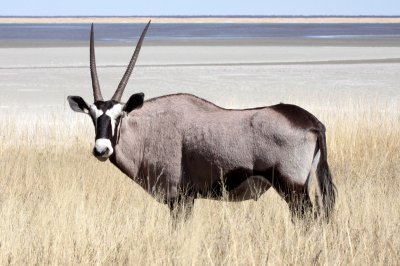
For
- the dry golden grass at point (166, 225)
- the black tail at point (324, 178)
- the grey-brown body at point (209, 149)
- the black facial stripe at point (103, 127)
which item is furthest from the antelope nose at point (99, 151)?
the black tail at point (324, 178)

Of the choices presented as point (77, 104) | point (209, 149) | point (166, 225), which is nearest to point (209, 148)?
point (209, 149)

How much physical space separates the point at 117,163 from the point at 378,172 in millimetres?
2696

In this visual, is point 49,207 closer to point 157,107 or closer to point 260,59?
point 157,107

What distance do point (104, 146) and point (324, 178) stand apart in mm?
1444

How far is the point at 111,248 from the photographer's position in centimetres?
521

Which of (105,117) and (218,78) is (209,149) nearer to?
(105,117)

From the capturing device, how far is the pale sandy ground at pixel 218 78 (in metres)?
18.1

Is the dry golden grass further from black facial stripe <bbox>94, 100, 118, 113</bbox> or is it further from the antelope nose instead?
black facial stripe <bbox>94, 100, 118, 113</bbox>

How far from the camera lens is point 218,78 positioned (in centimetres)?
2416

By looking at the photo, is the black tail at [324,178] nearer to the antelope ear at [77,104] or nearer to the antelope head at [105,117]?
the antelope head at [105,117]

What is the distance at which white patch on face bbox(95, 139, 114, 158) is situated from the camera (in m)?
5.61

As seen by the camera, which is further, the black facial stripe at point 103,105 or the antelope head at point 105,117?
the black facial stripe at point 103,105

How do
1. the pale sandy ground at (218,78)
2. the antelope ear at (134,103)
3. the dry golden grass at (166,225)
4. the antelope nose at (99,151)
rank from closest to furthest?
the dry golden grass at (166,225) < the antelope nose at (99,151) < the antelope ear at (134,103) < the pale sandy ground at (218,78)

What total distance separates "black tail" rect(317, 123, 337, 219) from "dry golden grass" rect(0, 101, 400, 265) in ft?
0.49
